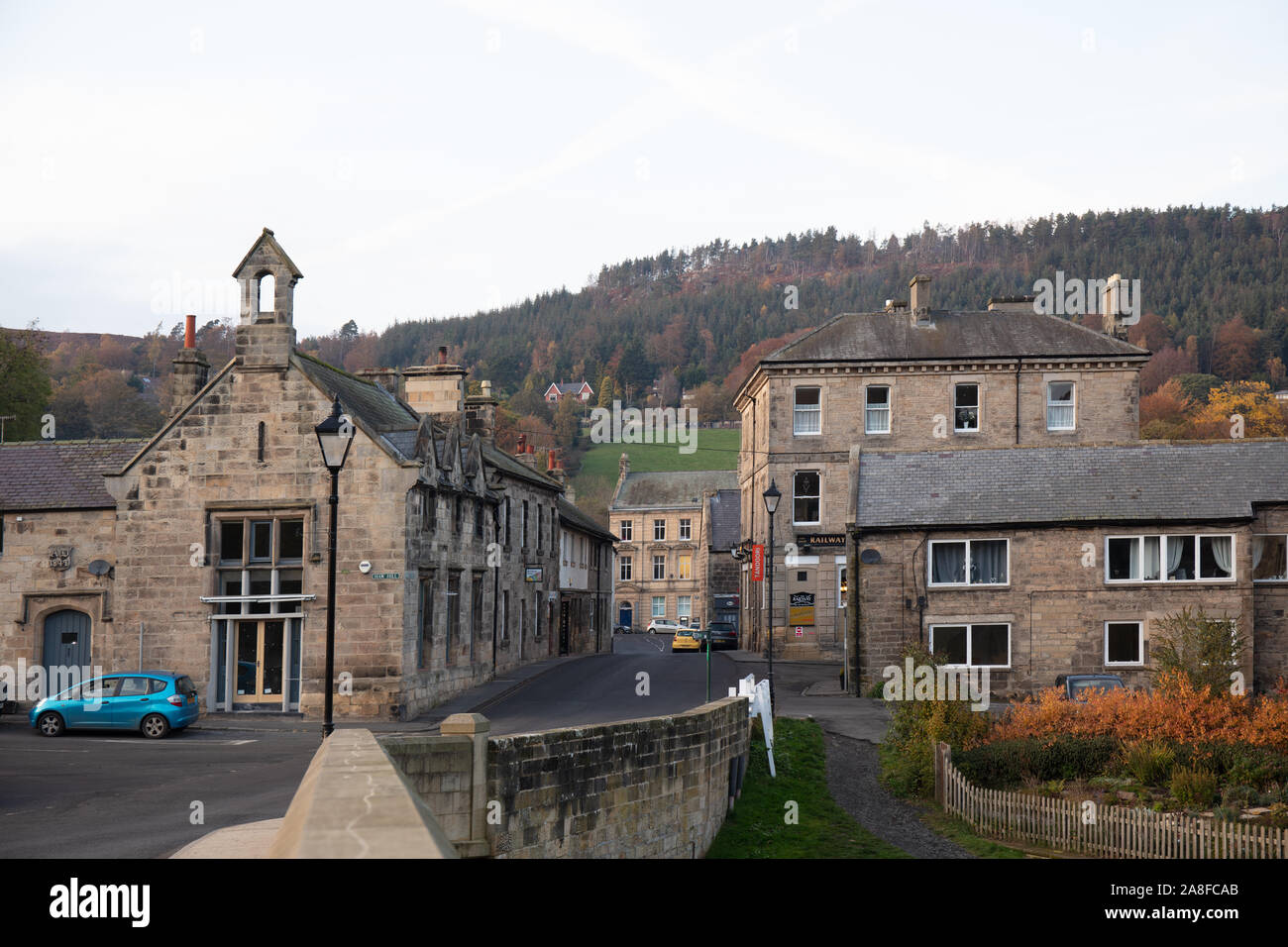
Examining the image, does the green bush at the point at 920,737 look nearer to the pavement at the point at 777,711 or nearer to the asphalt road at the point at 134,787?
the pavement at the point at 777,711

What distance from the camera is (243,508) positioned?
30.9m

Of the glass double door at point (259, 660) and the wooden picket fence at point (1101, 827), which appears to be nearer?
the wooden picket fence at point (1101, 827)

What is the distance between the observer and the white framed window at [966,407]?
47.8 m

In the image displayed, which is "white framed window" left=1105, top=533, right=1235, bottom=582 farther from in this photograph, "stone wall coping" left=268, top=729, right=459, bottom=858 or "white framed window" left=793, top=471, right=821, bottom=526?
"stone wall coping" left=268, top=729, right=459, bottom=858

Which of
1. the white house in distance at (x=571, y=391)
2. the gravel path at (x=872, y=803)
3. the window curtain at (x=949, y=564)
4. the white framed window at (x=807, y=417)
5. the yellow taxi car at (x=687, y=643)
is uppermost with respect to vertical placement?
the white house in distance at (x=571, y=391)

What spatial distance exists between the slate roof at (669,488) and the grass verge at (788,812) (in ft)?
245

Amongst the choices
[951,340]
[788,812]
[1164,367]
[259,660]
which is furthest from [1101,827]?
[1164,367]

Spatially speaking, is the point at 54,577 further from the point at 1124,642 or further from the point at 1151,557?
the point at 1151,557

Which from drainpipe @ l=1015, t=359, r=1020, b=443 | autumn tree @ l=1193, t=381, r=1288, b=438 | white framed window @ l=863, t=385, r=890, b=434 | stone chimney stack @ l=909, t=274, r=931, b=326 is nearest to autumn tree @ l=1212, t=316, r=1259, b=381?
autumn tree @ l=1193, t=381, r=1288, b=438

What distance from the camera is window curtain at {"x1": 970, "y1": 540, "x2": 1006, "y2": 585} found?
33750mm

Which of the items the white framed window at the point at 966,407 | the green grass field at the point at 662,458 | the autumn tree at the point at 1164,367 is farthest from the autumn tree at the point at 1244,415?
the green grass field at the point at 662,458

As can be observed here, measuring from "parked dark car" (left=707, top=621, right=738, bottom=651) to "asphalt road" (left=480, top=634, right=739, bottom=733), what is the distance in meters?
9.31
